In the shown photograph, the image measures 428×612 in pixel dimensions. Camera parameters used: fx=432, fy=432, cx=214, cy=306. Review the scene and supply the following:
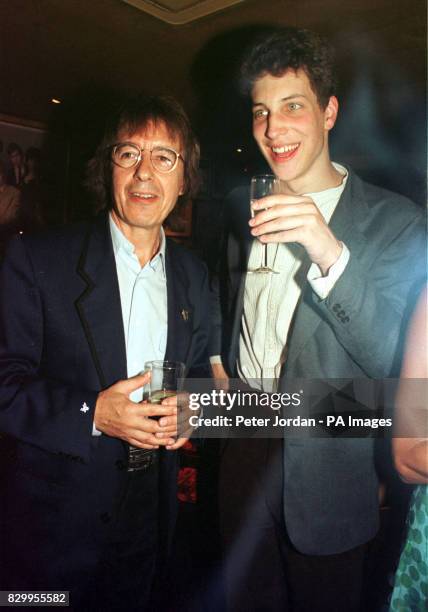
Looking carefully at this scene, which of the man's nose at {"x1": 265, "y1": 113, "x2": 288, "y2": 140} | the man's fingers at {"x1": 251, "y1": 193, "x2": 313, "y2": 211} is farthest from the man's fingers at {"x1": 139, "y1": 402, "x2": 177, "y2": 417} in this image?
the man's nose at {"x1": 265, "y1": 113, "x2": 288, "y2": 140}

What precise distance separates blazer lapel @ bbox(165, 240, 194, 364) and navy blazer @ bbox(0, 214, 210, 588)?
0.72ft

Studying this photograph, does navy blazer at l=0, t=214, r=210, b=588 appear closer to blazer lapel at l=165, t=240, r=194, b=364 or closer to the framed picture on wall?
blazer lapel at l=165, t=240, r=194, b=364

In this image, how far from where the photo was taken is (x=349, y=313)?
3.85 ft

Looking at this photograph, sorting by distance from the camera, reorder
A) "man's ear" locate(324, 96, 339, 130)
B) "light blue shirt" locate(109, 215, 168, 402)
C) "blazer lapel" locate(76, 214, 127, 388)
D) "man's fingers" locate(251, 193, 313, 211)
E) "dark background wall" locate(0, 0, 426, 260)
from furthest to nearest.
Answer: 1. "dark background wall" locate(0, 0, 426, 260)
2. "man's ear" locate(324, 96, 339, 130)
3. "light blue shirt" locate(109, 215, 168, 402)
4. "blazer lapel" locate(76, 214, 127, 388)
5. "man's fingers" locate(251, 193, 313, 211)

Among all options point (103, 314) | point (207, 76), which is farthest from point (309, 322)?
point (207, 76)

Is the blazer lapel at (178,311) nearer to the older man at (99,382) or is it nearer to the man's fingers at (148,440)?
the older man at (99,382)

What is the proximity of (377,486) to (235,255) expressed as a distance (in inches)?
41.5

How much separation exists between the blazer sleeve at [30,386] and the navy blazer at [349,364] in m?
0.66

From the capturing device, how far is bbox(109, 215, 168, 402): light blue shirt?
4.92ft

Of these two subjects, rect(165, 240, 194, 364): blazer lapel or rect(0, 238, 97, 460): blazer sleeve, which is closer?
rect(0, 238, 97, 460): blazer sleeve

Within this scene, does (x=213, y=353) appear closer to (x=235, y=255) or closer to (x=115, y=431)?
(x=235, y=255)

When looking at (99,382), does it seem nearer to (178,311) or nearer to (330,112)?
(178,311)

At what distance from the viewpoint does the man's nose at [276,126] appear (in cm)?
156

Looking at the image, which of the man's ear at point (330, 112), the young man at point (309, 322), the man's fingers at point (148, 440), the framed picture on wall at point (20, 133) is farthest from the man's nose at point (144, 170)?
the framed picture on wall at point (20, 133)
